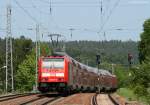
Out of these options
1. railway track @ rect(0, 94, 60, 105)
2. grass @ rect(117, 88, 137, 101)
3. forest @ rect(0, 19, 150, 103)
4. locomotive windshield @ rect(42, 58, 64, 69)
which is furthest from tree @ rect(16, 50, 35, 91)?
railway track @ rect(0, 94, 60, 105)

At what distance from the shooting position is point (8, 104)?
32406 mm

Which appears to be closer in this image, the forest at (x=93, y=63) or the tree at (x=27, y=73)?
the forest at (x=93, y=63)

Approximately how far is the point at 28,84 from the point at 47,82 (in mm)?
73376

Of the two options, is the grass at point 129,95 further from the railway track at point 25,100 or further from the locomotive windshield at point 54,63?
the locomotive windshield at point 54,63

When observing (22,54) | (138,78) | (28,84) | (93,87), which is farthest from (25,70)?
(138,78)

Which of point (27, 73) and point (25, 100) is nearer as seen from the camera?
point (25, 100)

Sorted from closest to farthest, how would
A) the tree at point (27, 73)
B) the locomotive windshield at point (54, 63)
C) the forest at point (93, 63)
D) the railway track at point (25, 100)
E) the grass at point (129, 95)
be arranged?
the railway track at point (25, 100), the forest at point (93, 63), the grass at point (129, 95), the locomotive windshield at point (54, 63), the tree at point (27, 73)

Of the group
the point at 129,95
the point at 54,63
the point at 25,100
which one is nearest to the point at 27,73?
the point at 129,95

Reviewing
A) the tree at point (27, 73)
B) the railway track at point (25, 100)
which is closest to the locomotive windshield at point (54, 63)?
the railway track at point (25, 100)

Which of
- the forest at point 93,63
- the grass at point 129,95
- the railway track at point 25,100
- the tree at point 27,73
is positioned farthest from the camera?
the tree at point 27,73

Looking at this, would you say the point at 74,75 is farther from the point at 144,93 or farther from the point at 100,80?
the point at 100,80

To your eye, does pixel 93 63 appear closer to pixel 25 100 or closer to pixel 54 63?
pixel 54 63

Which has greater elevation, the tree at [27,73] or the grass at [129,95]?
the tree at [27,73]

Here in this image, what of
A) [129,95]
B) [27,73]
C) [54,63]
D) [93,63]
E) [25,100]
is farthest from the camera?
[93,63]
